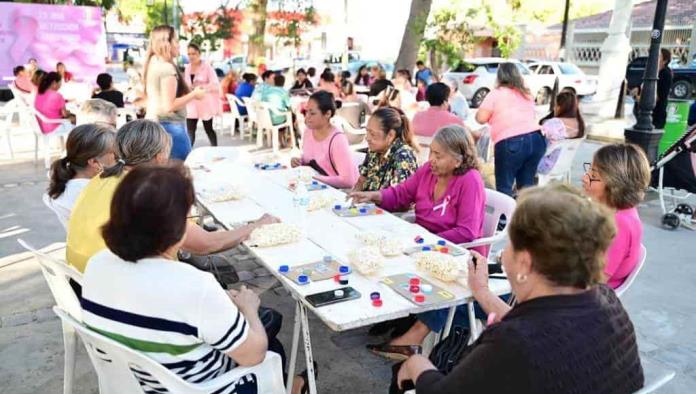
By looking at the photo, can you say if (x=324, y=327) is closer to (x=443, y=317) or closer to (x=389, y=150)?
(x=443, y=317)

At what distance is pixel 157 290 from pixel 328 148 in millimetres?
2794

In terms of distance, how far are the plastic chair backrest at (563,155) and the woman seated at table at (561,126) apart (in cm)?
3

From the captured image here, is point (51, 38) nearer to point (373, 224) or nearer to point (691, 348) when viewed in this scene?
point (373, 224)

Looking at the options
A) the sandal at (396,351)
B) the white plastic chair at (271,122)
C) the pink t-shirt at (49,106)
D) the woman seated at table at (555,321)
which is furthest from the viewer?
the white plastic chair at (271,122)

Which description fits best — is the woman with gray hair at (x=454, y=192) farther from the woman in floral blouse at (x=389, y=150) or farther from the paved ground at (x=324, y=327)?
the woman in floral blouse at (x=389, y=150)

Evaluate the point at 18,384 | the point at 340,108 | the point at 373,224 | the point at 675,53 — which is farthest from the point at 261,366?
the point at 675,53

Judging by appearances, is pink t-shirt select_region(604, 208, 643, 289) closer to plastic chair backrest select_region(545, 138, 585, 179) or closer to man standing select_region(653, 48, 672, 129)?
plastic chair backrest select_region(545, 138, 585, 179)

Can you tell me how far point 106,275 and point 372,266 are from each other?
0.98m

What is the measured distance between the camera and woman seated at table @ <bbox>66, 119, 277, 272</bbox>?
7.45 ft

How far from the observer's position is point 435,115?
5.83 meters

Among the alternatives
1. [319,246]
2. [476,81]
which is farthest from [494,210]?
[476,81]

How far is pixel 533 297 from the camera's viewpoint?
55.3 inches

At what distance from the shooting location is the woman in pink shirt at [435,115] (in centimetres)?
571

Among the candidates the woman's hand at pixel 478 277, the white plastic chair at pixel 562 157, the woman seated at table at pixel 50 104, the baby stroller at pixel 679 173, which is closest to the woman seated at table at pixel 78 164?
the woman's hand at pixel 478 277
